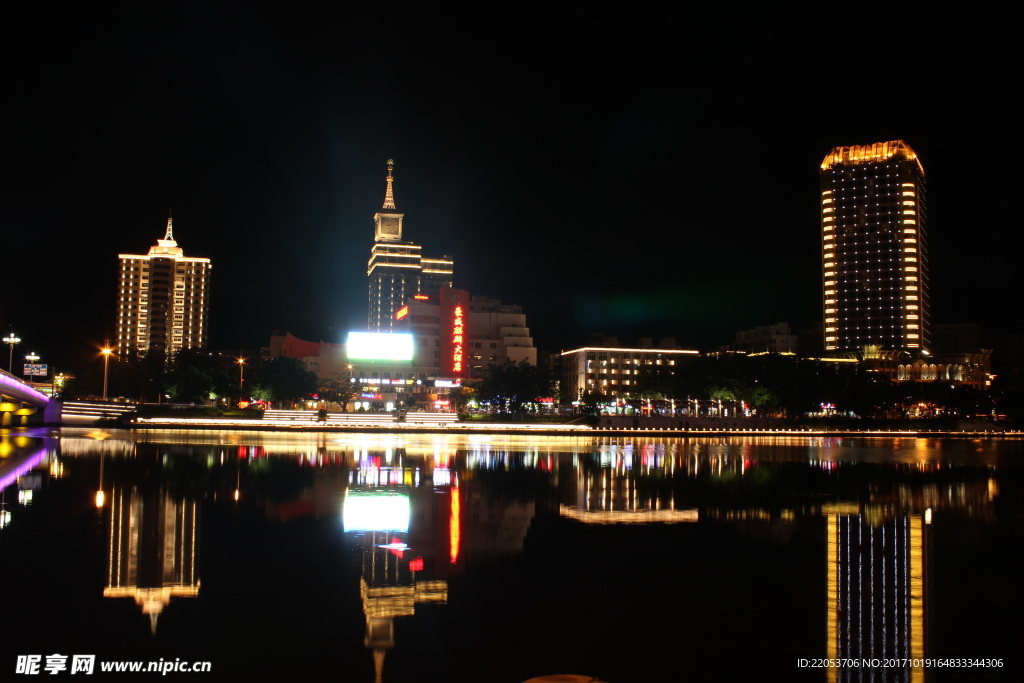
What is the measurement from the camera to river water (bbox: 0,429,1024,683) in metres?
7.93

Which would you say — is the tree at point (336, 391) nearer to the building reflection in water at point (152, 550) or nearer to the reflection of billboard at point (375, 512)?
the reflection of billboard at point (375, 512)

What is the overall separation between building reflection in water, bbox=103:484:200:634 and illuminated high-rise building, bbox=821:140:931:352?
513ft

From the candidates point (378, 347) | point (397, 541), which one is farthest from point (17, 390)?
point (378, 347)

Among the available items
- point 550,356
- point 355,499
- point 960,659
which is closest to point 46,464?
point 355,499

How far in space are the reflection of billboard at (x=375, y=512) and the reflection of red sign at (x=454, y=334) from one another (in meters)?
99.9

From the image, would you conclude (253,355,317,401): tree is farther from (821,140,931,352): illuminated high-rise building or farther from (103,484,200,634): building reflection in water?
(821,140,931,352): illuminated high-rise building

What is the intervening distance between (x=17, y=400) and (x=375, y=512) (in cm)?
6275

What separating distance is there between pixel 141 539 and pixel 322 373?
122574mm

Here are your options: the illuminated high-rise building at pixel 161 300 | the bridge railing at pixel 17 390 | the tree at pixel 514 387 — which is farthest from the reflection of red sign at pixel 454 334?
the illuminated high-rise building at pixel 161 300

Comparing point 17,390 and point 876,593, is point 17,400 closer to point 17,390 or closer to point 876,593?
point 17,390

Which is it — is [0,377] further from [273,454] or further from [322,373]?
[322,373]

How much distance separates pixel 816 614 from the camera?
965 centimetres

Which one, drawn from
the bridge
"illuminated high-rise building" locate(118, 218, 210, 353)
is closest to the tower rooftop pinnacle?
"illuminated high-rise building" locate(118, 218, 210, 353)

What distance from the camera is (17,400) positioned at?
65062 millimetres
